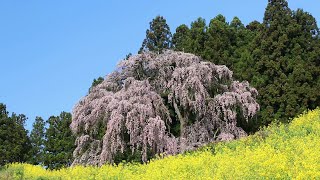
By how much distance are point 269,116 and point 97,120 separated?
893cm

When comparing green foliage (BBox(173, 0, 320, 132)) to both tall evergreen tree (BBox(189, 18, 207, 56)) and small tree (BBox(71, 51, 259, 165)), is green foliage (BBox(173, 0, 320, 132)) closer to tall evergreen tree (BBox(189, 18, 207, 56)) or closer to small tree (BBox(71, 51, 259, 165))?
tall evergreen tree (BBox(189, 18, 207, 56))

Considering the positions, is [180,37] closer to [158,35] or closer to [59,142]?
[158,35]

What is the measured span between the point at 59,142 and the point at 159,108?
1331 centimetres

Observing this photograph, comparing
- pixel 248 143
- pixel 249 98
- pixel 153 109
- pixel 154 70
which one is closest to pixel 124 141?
pixel 153 109

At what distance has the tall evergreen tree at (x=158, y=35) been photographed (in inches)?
1351

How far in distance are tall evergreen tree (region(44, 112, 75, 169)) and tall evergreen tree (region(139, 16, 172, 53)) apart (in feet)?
26.7

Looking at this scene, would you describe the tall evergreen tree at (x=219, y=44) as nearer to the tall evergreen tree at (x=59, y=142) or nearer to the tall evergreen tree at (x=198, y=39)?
the tall evergreen tree at (x=198, y=39)

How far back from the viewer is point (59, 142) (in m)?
35.9

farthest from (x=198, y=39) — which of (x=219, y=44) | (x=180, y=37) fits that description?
(x=180, y=37)

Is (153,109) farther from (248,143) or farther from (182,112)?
(248,143)

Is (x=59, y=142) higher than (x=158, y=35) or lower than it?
lower

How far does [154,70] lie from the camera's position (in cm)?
2648

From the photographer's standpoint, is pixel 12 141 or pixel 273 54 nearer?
pixel 273 54

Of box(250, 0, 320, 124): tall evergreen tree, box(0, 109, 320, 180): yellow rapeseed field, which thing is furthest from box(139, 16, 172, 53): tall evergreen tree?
box(0, 109, 320, 180): yellow rapeseed field
